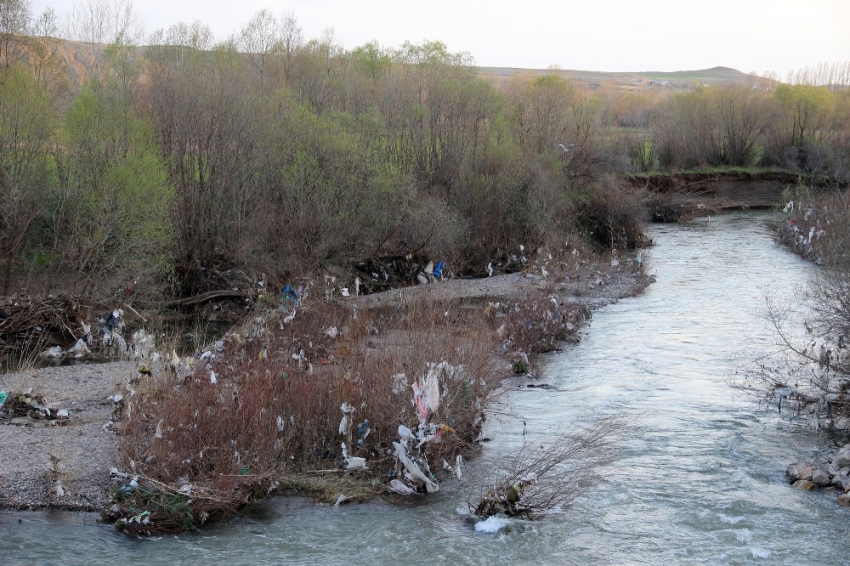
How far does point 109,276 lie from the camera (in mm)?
21062

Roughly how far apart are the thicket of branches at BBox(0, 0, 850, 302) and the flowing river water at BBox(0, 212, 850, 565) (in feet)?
38.6

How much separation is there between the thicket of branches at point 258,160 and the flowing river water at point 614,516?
11767 millimetres

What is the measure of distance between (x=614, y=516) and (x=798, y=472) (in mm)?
2958

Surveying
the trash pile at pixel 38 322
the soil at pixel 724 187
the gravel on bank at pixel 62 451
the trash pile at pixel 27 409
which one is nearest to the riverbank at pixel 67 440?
the gravel on bank at pixel 62 451

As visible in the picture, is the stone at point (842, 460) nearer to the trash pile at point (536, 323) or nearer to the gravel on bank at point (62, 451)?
the trash pile at point (536, 323)

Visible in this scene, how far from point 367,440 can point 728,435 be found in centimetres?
578

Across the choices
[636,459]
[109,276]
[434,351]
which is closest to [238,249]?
[109,276]

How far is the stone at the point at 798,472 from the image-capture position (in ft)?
36.5

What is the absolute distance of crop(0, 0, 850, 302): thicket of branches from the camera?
21.1 metres

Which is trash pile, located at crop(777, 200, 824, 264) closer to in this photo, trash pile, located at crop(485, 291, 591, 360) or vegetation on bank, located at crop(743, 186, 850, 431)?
trash pile, located at crop(485, 291, 591, 360)

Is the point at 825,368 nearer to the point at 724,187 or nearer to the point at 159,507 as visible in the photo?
the point at 159,507

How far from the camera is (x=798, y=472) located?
11211mm

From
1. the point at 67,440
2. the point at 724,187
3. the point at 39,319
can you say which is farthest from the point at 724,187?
the point at 67,440

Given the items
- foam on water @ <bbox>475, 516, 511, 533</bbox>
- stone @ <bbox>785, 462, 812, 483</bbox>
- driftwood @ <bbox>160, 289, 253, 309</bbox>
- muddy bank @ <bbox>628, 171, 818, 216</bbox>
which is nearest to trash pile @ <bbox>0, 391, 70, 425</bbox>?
foam on water @ <bbox>475, 516, 511, 533</bbox>
